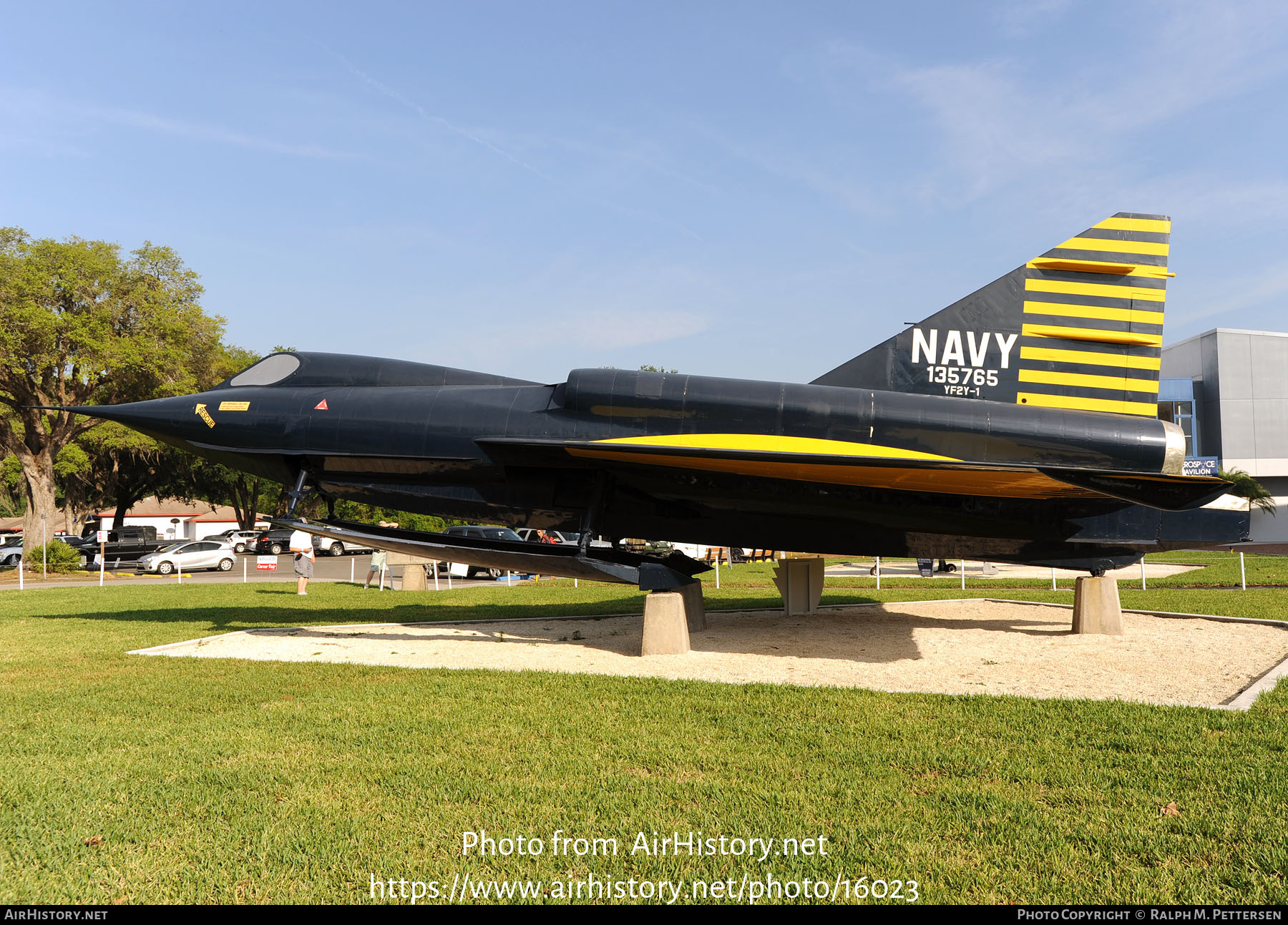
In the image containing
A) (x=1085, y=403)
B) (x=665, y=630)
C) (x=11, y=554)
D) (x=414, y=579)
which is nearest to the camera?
(x=665, y=630)

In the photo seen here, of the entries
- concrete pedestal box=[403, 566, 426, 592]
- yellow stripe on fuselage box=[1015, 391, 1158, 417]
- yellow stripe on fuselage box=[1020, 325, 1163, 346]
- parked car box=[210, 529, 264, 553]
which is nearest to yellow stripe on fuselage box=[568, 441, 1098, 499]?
yellow stripe on fuselage box=[1015, 391, 1158, 417]

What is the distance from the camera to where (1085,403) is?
1041 cm

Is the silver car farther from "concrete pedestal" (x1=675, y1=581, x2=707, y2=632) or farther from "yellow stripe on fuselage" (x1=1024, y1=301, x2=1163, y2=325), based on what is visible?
"yellow stripe on fuselage" (x1=1024, y1=301, x2=1163, y2=325)

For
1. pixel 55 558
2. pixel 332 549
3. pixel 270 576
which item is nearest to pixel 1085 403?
pixel 270 576

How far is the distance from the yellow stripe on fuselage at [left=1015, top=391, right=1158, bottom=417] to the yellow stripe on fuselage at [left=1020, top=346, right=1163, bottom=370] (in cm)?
48

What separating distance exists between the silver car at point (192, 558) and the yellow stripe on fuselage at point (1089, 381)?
3096 centimetres

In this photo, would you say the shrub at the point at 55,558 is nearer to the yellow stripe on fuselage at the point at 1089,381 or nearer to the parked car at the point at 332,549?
the parked car at the point at 332,549

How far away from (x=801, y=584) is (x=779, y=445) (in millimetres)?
5601

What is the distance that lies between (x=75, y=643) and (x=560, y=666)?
7.03 metres

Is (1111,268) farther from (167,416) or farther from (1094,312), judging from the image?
(167,416)

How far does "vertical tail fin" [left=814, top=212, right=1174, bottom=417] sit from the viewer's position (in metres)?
10.5

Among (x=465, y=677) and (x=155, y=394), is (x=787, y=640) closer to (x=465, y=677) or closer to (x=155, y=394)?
(x=465, y=677)

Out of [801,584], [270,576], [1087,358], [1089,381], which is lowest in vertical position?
[270,576]
